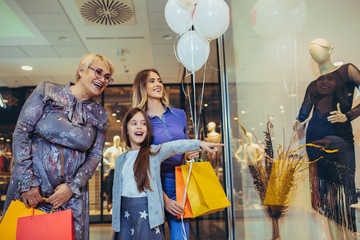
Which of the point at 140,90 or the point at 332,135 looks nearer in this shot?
the point at 332,135

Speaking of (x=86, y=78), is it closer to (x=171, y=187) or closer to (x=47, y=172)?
(x=47, y=172)

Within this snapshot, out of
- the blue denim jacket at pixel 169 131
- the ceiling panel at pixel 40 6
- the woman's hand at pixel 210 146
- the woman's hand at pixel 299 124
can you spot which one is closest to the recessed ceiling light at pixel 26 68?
the ceiling panel at pixel 40 6

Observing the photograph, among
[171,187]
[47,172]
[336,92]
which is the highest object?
[336,92]

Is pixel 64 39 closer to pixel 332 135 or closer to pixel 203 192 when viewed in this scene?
pixel 203 192

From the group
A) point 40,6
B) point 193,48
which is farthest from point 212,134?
point 40,6

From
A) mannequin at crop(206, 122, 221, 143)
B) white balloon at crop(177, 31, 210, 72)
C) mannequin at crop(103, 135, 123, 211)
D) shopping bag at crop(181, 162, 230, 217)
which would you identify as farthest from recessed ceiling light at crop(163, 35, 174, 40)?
shopping bag at crop(181, 162, 230, 217)

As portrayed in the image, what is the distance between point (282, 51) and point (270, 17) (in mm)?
195

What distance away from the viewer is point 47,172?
56.8 inches

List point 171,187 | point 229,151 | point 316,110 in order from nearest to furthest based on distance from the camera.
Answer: point 316,110 < point 171,187 < point 229,151

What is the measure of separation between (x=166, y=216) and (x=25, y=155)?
0.80 m

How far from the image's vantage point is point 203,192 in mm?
1454

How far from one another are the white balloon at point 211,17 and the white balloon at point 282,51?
0.32 meters

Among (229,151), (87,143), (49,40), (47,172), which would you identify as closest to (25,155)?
(47,172)

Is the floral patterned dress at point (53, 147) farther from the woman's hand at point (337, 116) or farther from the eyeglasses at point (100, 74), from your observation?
the woman's hand at point (337, 116)
